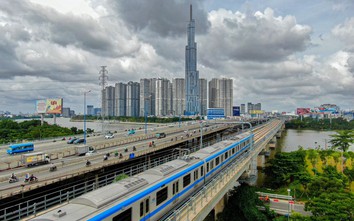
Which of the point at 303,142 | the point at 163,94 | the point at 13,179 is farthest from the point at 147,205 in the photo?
the point at 163,94

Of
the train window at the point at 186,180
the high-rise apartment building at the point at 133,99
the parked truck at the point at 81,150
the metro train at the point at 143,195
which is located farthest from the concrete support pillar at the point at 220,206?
the high-rise apartment building at the point at 133,99

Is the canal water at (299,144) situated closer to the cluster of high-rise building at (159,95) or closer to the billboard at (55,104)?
the cluster of high-rise building at (159,95)

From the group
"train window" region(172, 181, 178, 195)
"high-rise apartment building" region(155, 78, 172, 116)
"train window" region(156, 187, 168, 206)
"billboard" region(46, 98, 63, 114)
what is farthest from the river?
"high-rise apartment building" region(155, 78, 172, 116)

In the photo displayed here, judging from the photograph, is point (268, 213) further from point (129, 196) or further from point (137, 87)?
point (137, 87)

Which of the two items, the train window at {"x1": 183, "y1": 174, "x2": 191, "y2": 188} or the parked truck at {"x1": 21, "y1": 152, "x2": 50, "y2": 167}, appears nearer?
the train window at {"x1": 183, "y1": 174, "x2": 191, "y2": 188}

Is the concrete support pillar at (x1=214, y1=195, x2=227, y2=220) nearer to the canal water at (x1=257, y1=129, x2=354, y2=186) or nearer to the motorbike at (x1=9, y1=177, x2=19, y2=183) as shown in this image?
the canal water at (x1=257, y1=129, x2=354, y2=186)

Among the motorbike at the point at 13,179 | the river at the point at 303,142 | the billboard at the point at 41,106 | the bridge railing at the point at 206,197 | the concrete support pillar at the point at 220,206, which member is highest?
the billboard at the point at 41,106
